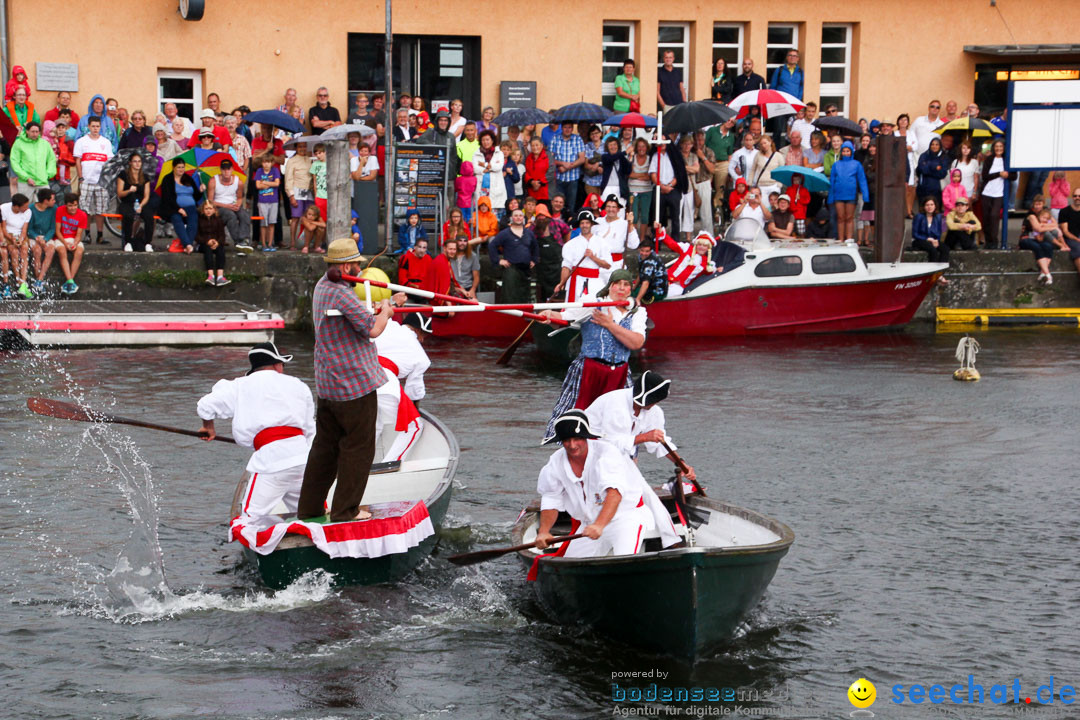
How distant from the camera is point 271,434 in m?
10.1

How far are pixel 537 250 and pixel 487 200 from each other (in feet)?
4.21

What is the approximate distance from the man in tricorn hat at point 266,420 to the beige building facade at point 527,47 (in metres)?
17.6

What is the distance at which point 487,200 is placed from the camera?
23844 mm

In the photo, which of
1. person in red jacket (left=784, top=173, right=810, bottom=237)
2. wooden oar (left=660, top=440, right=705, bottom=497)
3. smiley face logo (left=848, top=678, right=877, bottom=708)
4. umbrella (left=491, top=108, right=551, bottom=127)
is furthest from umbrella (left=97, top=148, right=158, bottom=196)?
smiley face logo (left=848, top=678, right=877, bottom=708)

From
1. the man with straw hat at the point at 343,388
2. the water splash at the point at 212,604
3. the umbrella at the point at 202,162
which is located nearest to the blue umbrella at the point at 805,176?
the umbrella at the point at 202,162

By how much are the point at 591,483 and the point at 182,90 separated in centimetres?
2009

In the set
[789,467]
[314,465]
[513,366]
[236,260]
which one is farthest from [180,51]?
[314,465]

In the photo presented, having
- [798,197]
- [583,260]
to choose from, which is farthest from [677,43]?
[583,260]

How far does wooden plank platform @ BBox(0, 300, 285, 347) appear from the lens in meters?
20.6

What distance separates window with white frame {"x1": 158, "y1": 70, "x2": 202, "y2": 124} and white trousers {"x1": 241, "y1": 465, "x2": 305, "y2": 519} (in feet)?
59.7

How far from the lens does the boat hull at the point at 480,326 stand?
23.2 meters

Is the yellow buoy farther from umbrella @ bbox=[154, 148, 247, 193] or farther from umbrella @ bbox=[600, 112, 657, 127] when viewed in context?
umbrella @ bbox=[600, 112, 657, 127]

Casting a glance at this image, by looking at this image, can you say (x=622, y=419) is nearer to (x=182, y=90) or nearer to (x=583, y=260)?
(x=583, y=260)

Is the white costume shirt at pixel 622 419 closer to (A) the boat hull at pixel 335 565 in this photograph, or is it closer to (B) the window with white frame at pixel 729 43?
(A) the boat hull at pixel 335 565
